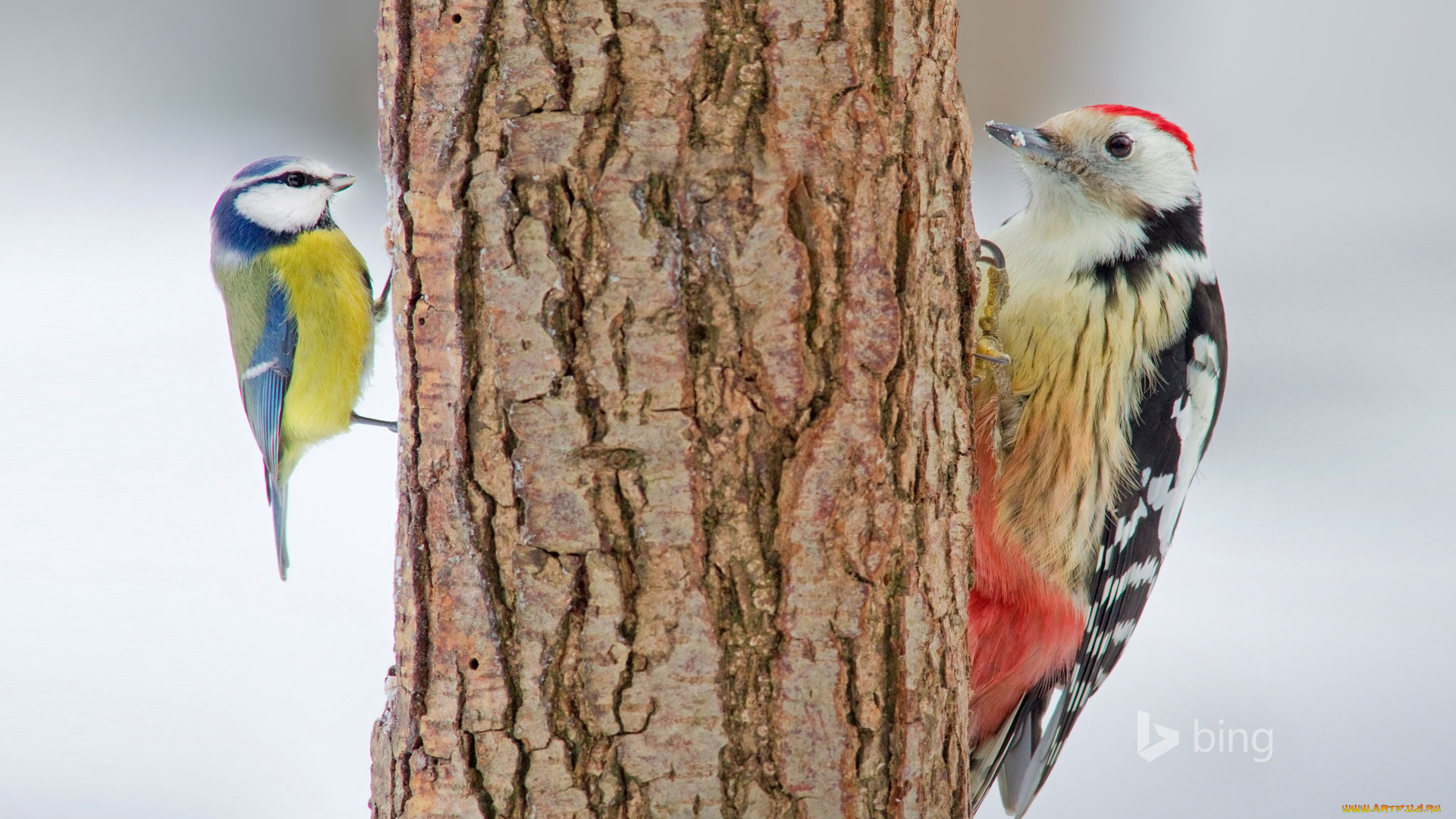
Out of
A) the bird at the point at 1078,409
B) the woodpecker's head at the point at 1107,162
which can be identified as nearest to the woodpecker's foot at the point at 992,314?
the bird at the point at 1078,409

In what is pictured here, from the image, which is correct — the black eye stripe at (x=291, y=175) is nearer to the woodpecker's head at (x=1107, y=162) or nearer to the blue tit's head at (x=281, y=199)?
the blue tit's head at (x=281, y=199)

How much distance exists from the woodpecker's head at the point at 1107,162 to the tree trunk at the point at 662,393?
66cm

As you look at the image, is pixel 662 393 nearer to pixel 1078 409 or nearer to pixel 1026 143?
pixel 1078 409

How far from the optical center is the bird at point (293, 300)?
164 cm

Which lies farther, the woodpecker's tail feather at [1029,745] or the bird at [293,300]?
the bird at [293,300]

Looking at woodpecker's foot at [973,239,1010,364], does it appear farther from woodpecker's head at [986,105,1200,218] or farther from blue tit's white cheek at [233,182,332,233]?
blue tit's white cheek at [233,182,332,233]

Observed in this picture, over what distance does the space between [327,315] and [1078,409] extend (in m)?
1.12

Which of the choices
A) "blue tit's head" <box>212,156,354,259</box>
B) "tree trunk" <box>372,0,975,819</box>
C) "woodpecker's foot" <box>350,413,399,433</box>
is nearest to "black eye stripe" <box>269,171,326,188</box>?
"blue tit's head" <box>212,156,354,259</box>

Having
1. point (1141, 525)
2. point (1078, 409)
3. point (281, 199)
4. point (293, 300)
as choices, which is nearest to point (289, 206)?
point (281, 199)

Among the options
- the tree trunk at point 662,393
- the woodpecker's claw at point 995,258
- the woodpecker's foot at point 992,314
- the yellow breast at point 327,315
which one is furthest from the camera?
the yellow breast at point 327,315

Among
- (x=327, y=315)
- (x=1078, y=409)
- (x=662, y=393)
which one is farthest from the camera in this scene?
(x=327, y=315)

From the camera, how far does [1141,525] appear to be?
57.2 inches

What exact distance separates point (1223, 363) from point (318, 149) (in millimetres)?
2569

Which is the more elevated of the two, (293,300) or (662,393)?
(662,393)
